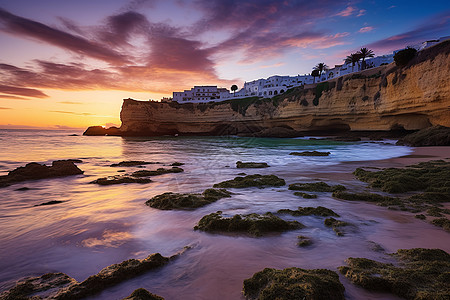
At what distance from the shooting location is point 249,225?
12.9ft

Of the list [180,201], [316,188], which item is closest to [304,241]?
[180,201]

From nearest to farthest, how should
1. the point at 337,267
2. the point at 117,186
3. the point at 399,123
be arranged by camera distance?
the point at 337,267 < the point at 117,186 < the point at 399,123

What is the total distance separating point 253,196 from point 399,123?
34.6 meters

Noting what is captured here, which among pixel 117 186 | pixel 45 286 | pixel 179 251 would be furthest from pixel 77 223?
pixel 117 186

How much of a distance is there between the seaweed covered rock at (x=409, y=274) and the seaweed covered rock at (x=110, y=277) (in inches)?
88.4

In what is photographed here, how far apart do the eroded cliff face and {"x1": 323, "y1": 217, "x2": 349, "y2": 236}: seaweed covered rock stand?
26932 millimetres

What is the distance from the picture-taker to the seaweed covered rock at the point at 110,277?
2.37 m

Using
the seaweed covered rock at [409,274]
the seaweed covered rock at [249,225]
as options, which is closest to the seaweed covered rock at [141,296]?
the seaweed covered rock at [249,225]

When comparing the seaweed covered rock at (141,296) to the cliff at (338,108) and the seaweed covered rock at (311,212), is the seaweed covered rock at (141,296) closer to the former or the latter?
Answer: the seaweed covered rock at (311,212)

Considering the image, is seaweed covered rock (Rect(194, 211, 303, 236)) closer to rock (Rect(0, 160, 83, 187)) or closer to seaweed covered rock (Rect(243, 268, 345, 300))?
seaweed covered rock (Rect(243, 268, 345, 300))

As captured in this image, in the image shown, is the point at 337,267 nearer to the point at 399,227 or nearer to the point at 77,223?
the point at 399,227

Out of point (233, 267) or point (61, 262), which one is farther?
point (61, 262)

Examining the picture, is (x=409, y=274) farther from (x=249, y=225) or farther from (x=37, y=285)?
(x=37, y=285)

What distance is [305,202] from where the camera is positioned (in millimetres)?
5527
